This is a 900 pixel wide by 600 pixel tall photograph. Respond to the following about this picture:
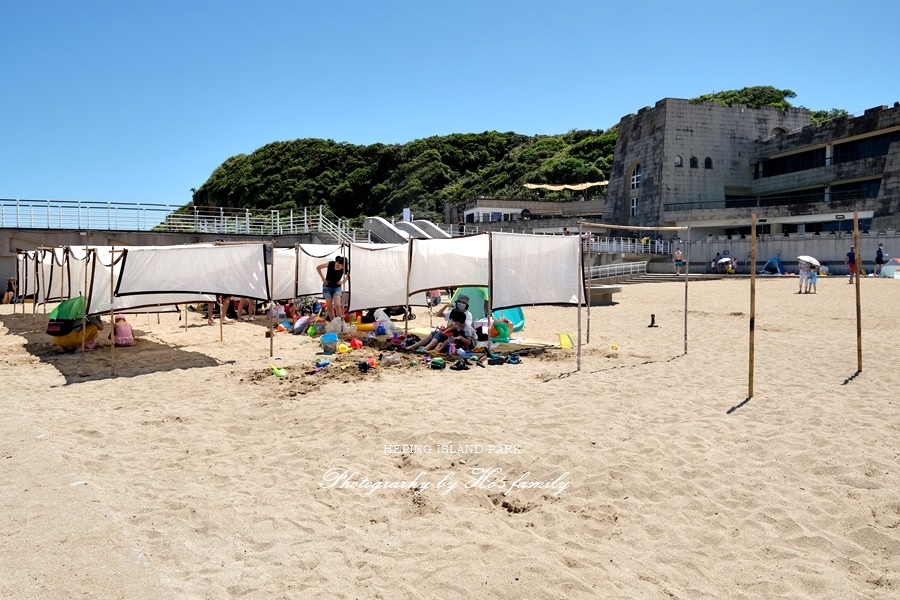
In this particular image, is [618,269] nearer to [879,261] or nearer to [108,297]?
[879,261]

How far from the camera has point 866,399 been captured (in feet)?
20.6

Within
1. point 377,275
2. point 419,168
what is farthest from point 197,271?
point 419,168

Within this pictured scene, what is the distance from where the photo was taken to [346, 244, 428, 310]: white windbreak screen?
11008mm

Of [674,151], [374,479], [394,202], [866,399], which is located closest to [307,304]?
[374,479]

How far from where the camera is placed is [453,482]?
14.4 ft

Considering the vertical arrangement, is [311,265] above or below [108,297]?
above

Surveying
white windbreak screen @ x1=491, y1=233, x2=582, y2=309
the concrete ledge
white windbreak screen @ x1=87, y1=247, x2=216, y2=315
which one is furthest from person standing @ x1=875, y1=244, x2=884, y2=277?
white windbreak screen @ x1=87, y1=247, x2=216, y2=315

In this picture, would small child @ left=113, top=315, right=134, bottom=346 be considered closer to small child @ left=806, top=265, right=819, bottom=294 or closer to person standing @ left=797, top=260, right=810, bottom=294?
person standing @ left=797, top=260, right=810, bottom=294

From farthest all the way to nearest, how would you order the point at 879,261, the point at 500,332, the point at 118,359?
the point at 879,261
the point at 500,332
the point at 118,359

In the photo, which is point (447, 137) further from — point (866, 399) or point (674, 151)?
point (866, 399)

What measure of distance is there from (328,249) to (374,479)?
10142mm

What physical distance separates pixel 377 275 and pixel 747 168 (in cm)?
3694

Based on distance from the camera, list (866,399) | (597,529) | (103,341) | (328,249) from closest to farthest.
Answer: (597,529) < (866,399) < (103,341) < (328,249)

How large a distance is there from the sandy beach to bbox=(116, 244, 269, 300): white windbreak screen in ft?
4.46
